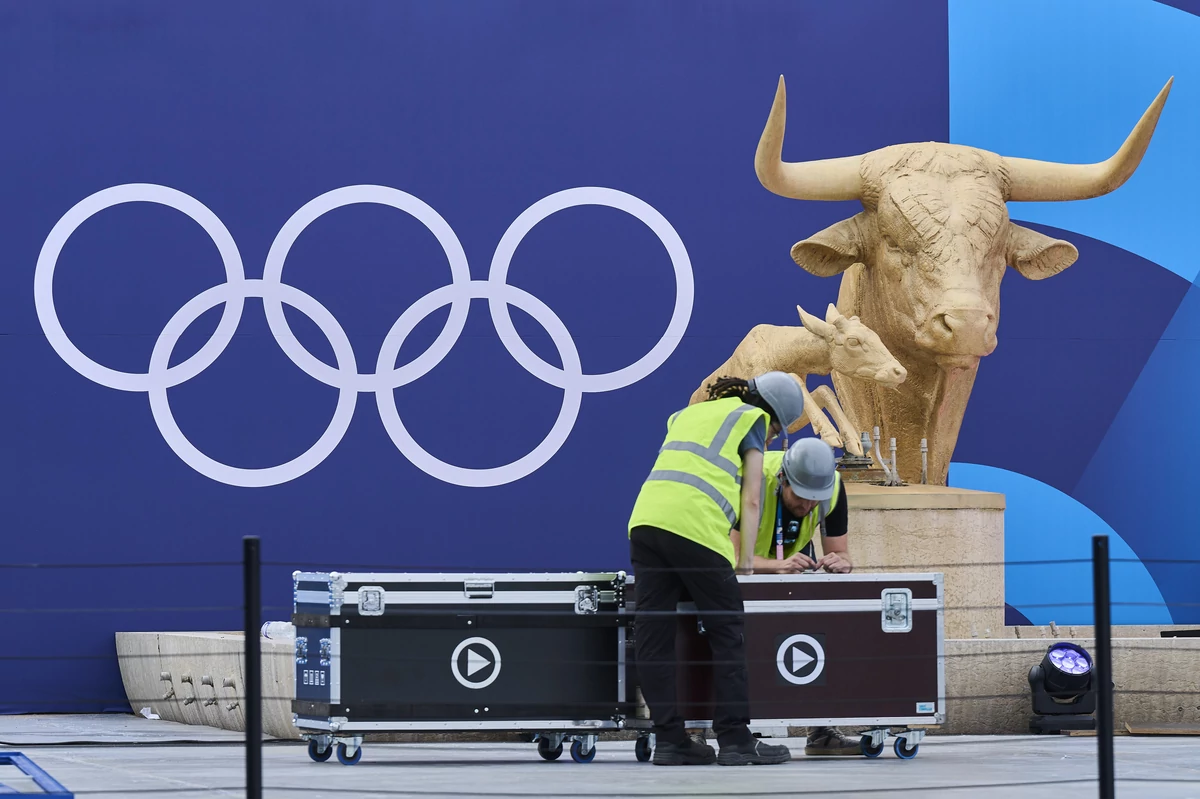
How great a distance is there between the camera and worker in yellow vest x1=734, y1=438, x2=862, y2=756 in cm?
599

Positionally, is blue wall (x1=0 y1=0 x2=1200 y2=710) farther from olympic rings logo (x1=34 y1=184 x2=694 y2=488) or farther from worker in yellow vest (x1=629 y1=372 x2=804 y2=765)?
worker in yellow vest (x1=629 y1=372 x2=804 y2=765)

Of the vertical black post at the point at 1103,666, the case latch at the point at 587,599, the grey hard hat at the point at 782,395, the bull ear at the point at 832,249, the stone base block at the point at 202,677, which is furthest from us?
the bull ear at the point at 832,249

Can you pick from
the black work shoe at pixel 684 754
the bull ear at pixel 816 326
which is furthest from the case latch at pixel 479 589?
the bull ear at pixel 816 326

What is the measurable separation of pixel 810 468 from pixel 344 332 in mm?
4437

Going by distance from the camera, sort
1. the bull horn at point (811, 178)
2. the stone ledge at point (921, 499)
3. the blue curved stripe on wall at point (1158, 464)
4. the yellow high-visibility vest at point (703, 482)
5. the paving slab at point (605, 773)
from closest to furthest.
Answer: the paving slab at point (605, 773) < the yellow high-visibility vest at point (703, 482) < the stone ledge at point (921, 499) < the bull horn at point (811, 178) < the blue curved stripe on wall at point (1158, 464)

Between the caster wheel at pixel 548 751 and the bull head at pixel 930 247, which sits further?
the bull head at pixel 930 247

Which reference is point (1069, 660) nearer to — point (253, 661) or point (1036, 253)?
point (1036, 253)

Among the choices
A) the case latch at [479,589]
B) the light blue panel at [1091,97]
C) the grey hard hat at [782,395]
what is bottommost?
the case latch at [479,589]

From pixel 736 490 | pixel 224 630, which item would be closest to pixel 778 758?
pixel 736 490

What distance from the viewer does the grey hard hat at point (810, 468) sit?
5953mm

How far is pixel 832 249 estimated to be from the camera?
8.45m

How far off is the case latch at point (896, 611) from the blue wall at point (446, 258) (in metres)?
3.65

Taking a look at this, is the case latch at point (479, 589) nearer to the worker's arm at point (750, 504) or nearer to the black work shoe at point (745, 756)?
the worker's arm at point (750, 504)

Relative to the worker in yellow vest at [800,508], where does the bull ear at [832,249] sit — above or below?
above
